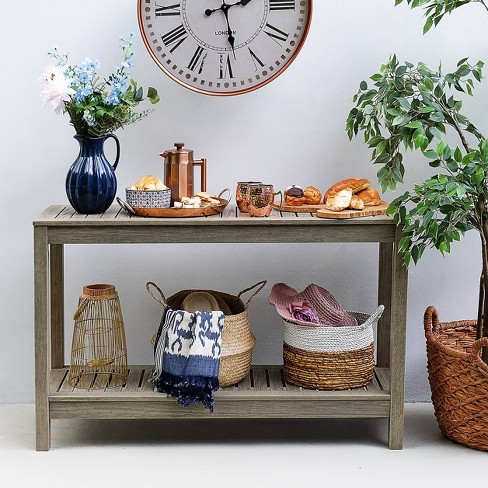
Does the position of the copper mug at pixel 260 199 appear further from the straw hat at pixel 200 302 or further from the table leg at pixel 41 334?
the table leg at pixel 41 334

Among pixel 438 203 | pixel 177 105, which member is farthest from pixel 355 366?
pixel 177 105

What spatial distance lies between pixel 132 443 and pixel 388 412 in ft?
2.84

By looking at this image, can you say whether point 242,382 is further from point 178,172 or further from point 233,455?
point 178,172

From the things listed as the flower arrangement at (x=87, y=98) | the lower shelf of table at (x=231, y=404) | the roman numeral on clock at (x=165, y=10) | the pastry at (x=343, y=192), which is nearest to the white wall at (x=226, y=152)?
the roman numeral on clock at (x=165, y=10)

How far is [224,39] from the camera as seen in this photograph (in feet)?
11.1

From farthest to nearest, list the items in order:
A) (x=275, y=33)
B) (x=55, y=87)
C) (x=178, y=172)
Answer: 1. (x=275, y=33)
2. (x=178, y=172)
3. (x=55, y=87)

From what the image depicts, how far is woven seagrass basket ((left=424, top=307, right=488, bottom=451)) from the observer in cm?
309

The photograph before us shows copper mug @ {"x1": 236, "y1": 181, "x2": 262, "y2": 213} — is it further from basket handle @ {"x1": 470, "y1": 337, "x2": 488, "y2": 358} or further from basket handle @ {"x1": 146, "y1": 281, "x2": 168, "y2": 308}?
basket handle @ {"x1": 470, "y1": 337, "x2": 488, "y2": 358}

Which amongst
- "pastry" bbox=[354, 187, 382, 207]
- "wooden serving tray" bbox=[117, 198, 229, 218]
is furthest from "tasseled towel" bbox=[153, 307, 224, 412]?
"pastry" bbox=[354, 187, 382, 207]

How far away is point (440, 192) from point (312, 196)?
519mm

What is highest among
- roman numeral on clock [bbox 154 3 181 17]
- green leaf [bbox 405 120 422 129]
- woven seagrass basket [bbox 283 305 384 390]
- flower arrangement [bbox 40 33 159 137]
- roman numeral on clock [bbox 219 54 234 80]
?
roman numeral on clock [bbox 154 3 181 17]

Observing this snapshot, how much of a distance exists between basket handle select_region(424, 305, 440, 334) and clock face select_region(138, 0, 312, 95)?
983 millimetres

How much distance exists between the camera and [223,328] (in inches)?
126

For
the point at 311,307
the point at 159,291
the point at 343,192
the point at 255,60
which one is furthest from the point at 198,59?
the point at 311,307
